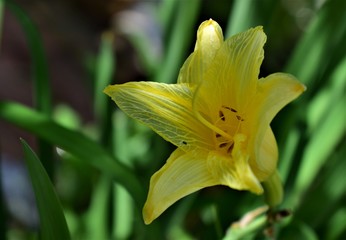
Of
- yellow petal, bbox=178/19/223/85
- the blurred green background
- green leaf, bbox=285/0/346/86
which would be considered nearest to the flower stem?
the blurred green background

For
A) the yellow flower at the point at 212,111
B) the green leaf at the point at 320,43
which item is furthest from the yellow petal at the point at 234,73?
the green leaf at the point at 320,43

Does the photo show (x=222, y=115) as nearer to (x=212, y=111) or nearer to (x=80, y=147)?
(x=212, y=111)

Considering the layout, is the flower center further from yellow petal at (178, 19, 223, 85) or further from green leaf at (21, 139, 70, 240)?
green leaf at (21, 139, 70, 240)

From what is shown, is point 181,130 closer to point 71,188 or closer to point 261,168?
point 261,168

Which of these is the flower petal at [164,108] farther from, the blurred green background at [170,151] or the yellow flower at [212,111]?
the blurred green background at [170,151]

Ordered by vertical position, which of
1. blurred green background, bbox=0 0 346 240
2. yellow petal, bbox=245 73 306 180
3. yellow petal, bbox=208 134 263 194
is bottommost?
blurred green background, bbox=0 0 346 240

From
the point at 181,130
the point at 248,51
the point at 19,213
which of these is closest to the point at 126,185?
the point at 181,130

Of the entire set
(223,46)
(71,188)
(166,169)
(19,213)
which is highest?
(223,46)
